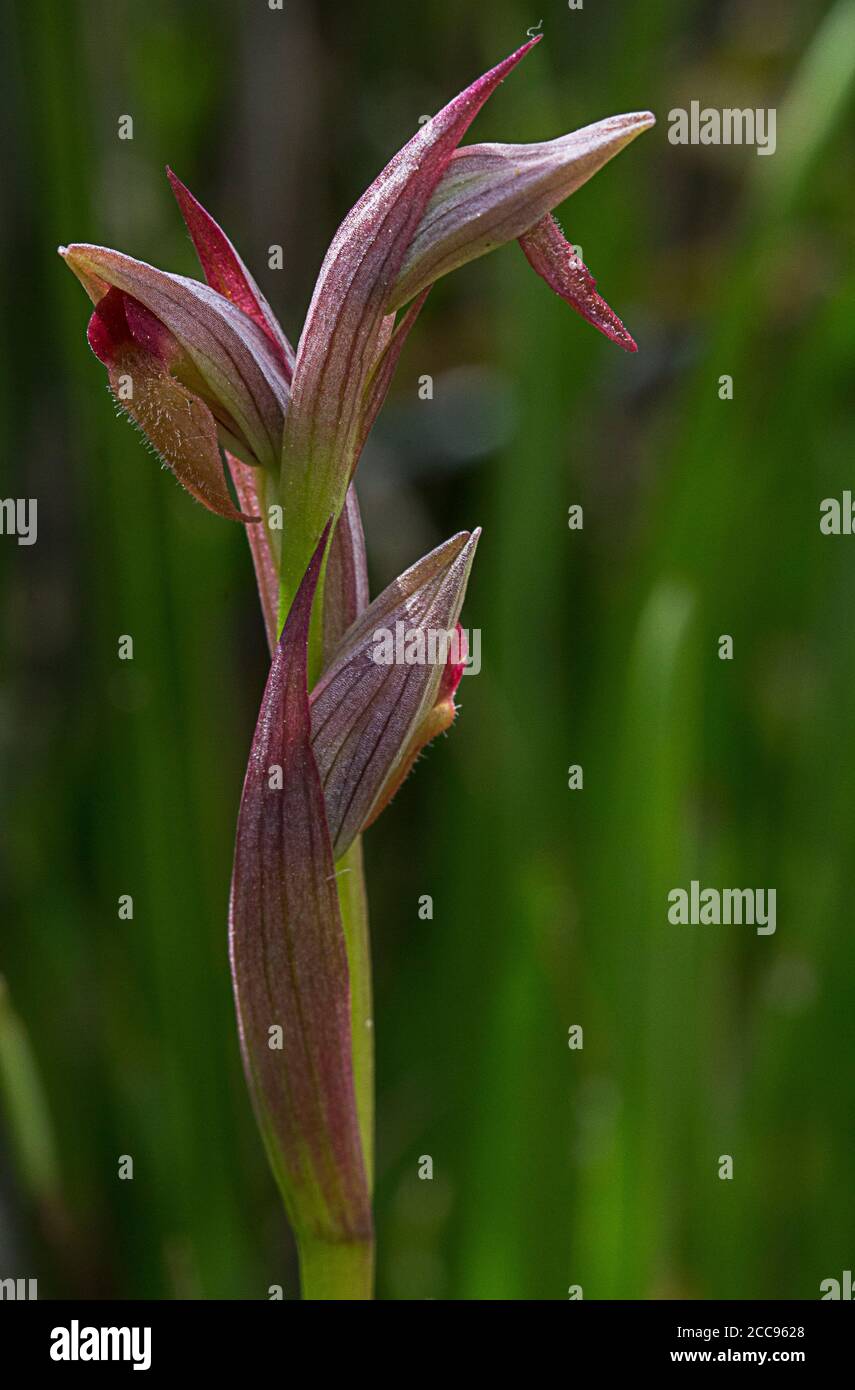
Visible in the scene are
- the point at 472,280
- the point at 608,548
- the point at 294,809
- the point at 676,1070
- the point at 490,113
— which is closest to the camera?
the point at 294,809

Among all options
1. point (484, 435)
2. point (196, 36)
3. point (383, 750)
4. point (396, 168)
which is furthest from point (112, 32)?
point (383, 750)

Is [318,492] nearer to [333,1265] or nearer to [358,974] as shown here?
[358,974]

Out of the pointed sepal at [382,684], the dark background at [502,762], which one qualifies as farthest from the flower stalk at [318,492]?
the dark background at [502,762]

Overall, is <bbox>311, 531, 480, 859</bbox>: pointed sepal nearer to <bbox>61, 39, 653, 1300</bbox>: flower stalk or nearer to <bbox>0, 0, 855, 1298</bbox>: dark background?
<bbox>61, 39, 653, 1300</bbox>: flower stalk

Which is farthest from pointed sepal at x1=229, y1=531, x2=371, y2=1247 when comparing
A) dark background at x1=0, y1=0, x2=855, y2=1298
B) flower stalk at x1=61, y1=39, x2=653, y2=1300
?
dark background at x1=0, y1=0, x2=855, y2=1298

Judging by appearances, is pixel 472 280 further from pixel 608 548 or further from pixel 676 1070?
pixel 676 1070
